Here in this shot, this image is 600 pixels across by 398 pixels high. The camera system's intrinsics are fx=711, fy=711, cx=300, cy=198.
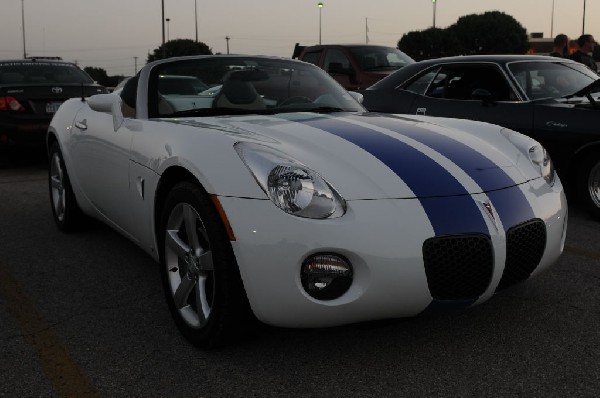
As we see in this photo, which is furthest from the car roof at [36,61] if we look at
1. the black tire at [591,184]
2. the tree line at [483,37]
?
the tree line at [483,37]

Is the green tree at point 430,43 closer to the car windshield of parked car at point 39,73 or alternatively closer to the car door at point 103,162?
the car windshield of parked car at point 39,73

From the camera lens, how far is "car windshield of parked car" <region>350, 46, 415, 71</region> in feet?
40.3

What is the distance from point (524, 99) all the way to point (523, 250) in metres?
3.69

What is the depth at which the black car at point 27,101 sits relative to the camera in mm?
8875

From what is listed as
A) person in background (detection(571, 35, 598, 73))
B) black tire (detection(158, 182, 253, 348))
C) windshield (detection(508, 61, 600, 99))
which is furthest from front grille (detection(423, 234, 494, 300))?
person in background (detection(571, 35, 598, 73))

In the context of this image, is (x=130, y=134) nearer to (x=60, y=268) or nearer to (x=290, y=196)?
(x=60, y=268)

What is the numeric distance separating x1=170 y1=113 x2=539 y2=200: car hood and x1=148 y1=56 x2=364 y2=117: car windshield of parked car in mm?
313

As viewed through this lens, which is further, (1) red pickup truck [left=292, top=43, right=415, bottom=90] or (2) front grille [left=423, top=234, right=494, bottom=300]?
(1) red pickup truck [left=292, top=43, right=415, bottom=90]

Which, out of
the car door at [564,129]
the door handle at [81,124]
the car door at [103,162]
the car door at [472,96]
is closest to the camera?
the car door at [103,162]

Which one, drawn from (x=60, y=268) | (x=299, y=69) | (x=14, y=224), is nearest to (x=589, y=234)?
(x=299, y=69)

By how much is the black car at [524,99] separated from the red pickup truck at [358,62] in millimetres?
4459

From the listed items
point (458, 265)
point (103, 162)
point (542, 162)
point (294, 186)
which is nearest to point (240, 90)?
point (103, 162)

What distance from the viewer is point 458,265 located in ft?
9.05

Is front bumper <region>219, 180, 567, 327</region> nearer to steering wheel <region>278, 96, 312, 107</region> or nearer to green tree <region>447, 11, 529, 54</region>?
steering wheel <region>278, 96, 312, 107</region>
